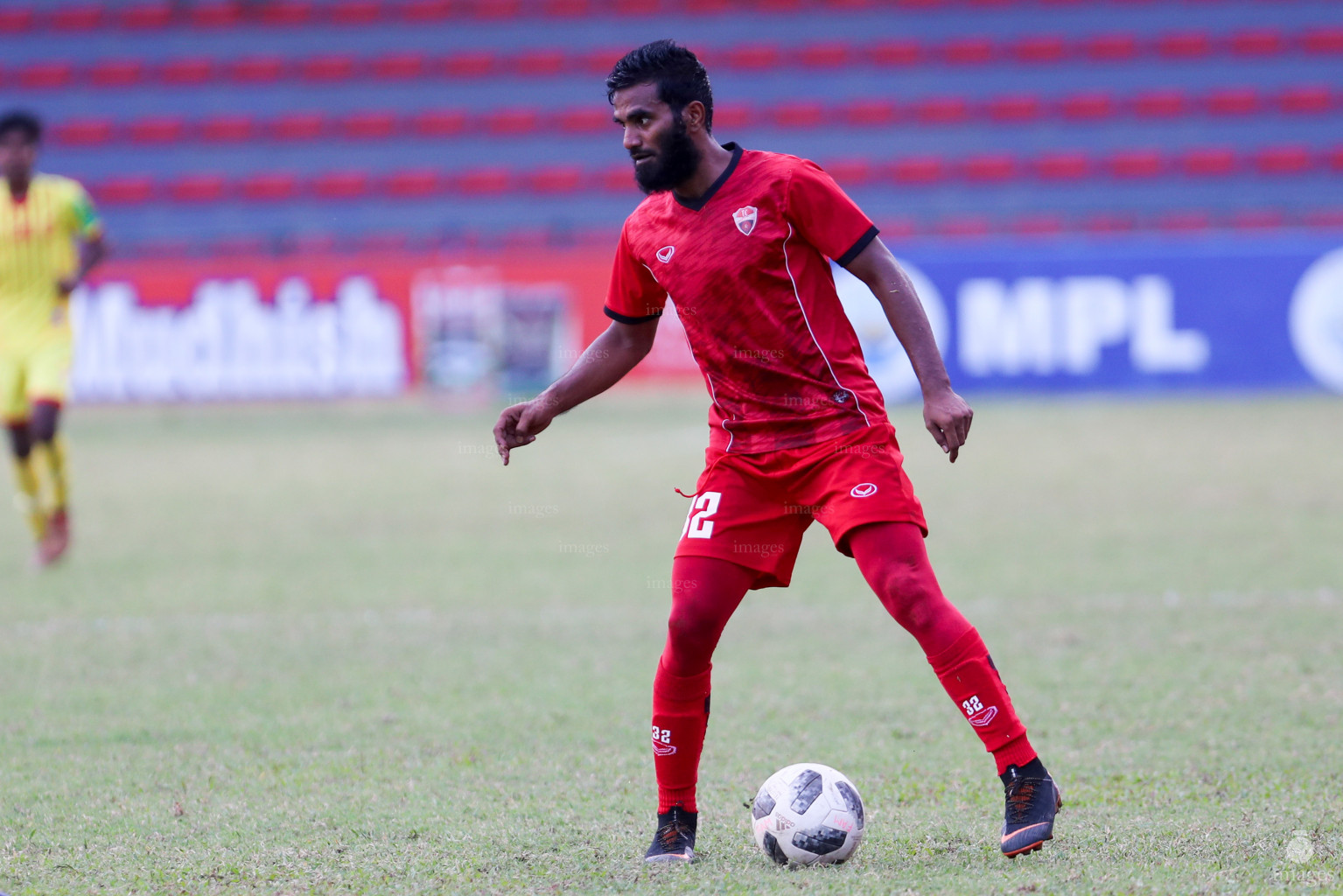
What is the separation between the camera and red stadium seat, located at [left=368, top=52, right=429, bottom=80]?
67.7 feet

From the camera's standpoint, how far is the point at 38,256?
834 centimetres

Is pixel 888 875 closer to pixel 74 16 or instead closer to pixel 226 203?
pixel 226 203

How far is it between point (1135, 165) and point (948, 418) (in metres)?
17.2

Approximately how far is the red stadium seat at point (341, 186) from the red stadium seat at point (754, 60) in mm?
5199

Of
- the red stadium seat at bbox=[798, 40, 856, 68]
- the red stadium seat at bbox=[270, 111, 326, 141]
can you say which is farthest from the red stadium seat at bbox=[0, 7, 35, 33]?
the red stadium seat at bbox=[798, 40, 856, 68]

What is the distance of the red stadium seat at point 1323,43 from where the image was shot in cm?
1970

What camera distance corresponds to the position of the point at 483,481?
11062 mm

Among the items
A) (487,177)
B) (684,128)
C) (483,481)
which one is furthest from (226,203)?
(684,128)

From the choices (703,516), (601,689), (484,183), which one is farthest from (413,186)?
(703,516)

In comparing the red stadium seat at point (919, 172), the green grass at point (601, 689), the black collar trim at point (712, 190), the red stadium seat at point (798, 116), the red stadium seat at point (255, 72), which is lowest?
the green grass at point (601, 689)

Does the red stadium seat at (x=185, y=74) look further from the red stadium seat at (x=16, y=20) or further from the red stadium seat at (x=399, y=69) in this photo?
the red stadium seat at (x=399, y=69)

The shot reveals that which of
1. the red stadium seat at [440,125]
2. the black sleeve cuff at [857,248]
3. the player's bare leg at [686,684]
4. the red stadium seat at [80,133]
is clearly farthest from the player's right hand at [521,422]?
the red stadium seat at [80,133]

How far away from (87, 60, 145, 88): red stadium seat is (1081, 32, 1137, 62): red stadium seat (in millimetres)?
12946

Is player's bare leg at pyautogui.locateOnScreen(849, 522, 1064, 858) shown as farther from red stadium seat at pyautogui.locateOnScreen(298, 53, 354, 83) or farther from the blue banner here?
red stadium seat at pyautogui.locateOnScreen(298, 53, 354, 83)
